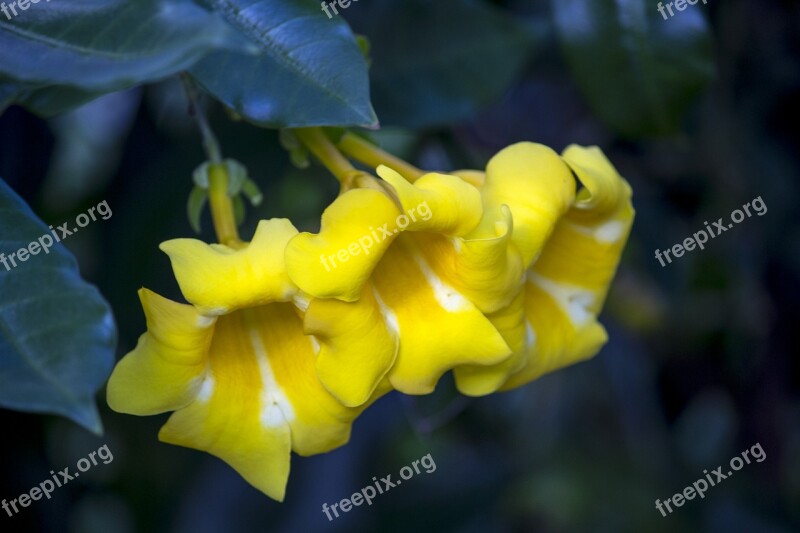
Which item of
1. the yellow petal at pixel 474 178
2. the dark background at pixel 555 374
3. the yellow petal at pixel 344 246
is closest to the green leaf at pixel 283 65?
the yellow petal at pixel 344 246

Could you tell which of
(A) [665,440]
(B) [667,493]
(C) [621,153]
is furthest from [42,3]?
(A) [665,440]

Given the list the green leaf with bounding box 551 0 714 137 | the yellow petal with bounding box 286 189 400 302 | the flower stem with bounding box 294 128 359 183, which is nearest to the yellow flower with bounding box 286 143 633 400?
the yellow petal with bounding box 286 189 400 302

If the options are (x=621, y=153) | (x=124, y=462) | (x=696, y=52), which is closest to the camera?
(x=696, y=52)

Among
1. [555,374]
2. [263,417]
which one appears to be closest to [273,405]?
[263,417]

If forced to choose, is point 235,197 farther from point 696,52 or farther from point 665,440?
point 665,440

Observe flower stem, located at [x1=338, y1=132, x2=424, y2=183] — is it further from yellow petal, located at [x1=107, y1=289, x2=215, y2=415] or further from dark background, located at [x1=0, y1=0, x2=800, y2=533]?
dark background, located at [x1=0, y1=0, x2=800, y2=533]

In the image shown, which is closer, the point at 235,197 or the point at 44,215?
the point at 235,197

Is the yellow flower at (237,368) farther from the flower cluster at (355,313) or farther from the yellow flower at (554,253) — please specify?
the yellow flower at (554,253)
